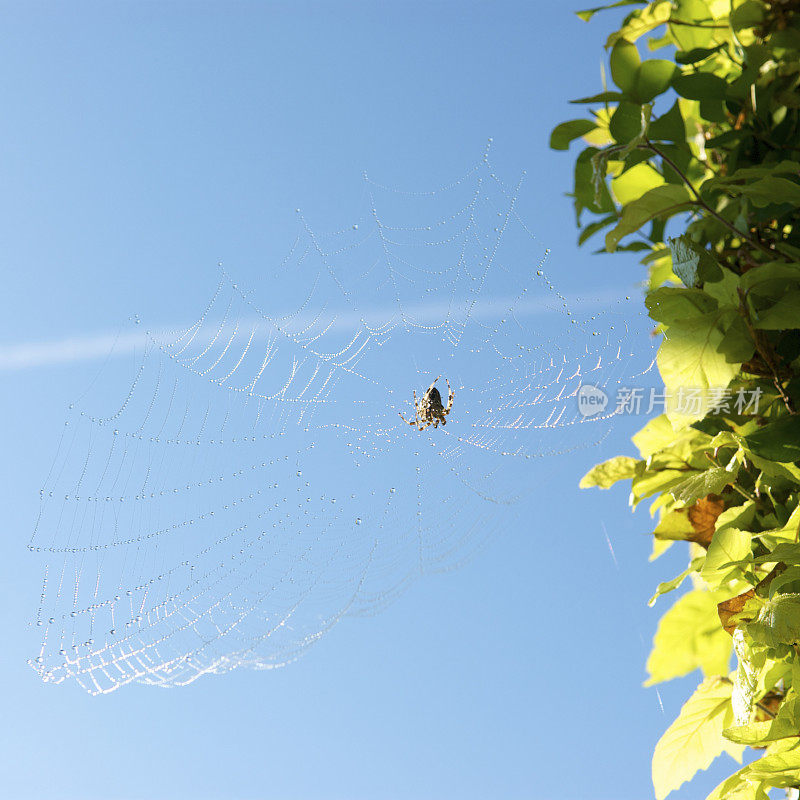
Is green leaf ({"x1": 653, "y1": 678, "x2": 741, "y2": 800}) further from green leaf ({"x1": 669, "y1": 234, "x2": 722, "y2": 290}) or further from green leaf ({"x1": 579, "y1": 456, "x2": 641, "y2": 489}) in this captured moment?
green leaf ({"x1": 669, "y1": 234, "x2": 722, "y2": 290})

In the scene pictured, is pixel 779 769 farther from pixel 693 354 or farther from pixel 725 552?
pixel 693 354

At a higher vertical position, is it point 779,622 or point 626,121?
point 626,121

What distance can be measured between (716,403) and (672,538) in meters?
0.22

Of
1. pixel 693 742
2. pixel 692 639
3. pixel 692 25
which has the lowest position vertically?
pixel 693 742

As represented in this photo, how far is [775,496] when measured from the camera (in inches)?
29.4

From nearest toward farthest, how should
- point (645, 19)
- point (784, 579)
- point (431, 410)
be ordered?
point (784, 579)
point (645, 19)
point (431, 410)

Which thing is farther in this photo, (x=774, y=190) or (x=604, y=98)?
(x=604, y=98)

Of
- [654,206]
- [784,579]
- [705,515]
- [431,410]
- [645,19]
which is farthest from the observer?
[431,410]

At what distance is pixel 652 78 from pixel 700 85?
69 mm

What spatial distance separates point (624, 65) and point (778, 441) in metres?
0.46

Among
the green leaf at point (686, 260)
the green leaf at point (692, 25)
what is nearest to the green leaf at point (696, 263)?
the green leaf at point (686, 260)

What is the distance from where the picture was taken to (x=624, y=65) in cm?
80

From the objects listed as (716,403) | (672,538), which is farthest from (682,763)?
(716,403)

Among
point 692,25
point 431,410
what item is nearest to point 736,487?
point 692,25
